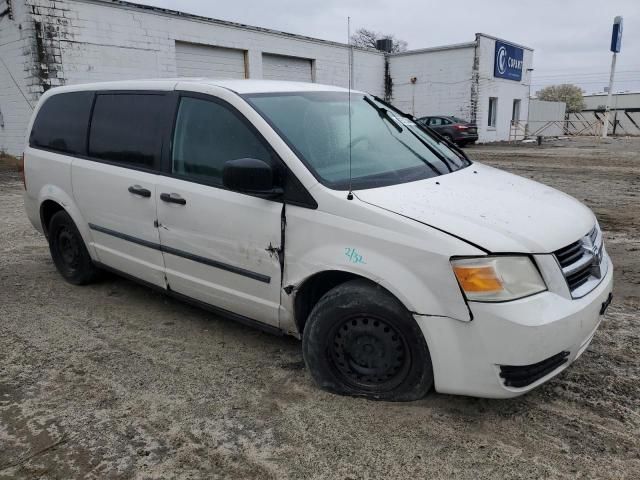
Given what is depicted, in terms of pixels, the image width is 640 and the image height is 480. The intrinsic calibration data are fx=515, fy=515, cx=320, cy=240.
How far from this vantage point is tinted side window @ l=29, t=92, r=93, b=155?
167 inches

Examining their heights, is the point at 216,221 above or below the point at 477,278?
above

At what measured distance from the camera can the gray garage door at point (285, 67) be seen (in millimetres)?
20281

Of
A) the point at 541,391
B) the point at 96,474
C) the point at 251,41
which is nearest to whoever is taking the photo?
the point at 96,474

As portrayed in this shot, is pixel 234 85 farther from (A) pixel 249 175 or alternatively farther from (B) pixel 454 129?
(B) pixel 454 129

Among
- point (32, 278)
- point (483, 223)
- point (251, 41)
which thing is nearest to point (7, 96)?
point (251, 41)

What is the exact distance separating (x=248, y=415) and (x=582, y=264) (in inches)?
74.1

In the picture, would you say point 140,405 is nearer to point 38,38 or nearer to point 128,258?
point 128,258

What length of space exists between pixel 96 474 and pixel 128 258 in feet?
6.28

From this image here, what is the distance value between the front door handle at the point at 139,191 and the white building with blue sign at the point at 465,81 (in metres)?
24.2

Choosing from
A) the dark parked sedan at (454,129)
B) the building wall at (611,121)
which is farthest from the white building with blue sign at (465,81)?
the building wall at (611,121)

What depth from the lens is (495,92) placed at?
2747 cm

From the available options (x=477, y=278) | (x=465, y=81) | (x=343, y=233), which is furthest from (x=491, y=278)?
(x=465, y=81)

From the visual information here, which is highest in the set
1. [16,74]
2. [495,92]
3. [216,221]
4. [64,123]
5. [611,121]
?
[16,74]

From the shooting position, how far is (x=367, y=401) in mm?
2777
